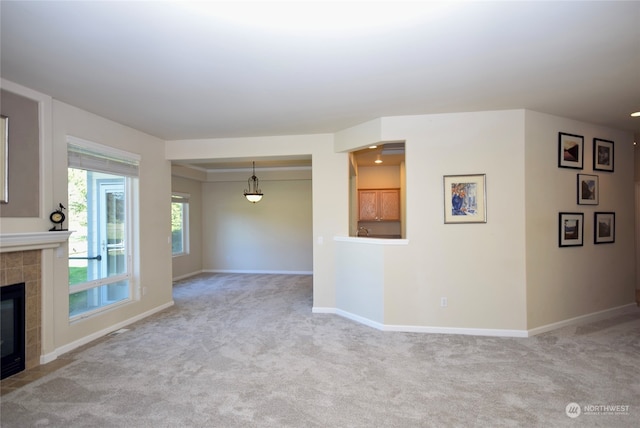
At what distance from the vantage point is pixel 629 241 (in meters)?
4.92

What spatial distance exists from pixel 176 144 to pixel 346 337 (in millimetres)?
3838

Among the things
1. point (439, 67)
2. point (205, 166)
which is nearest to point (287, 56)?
point (439, 67)

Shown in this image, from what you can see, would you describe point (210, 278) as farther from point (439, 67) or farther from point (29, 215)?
point (439, 67)

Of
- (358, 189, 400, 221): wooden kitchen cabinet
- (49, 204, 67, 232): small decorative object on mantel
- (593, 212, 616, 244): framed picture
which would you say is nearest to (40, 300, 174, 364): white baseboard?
(49, 204, 67, 232): small decorative object on mantel

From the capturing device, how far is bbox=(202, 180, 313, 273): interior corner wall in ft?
27.9

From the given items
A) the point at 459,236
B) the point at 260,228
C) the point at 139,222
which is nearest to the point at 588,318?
the point at 459,236

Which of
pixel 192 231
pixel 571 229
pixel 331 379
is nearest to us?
pixel 331 379

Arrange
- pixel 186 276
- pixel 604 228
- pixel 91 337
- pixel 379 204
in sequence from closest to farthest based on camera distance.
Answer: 1. pixel 91 337
2. pixel 604 228
3. pixel 379 204
4. pixel 186 276

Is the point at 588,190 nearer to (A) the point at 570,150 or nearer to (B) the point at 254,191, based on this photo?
(A) the point at 570,150

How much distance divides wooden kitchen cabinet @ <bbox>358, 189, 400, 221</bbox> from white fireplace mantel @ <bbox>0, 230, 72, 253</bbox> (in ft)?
18.3

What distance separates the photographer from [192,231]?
8.40 metres

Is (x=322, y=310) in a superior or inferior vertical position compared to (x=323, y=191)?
inferior

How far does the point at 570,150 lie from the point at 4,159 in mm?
6095

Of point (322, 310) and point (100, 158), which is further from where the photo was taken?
point (322, 310)
